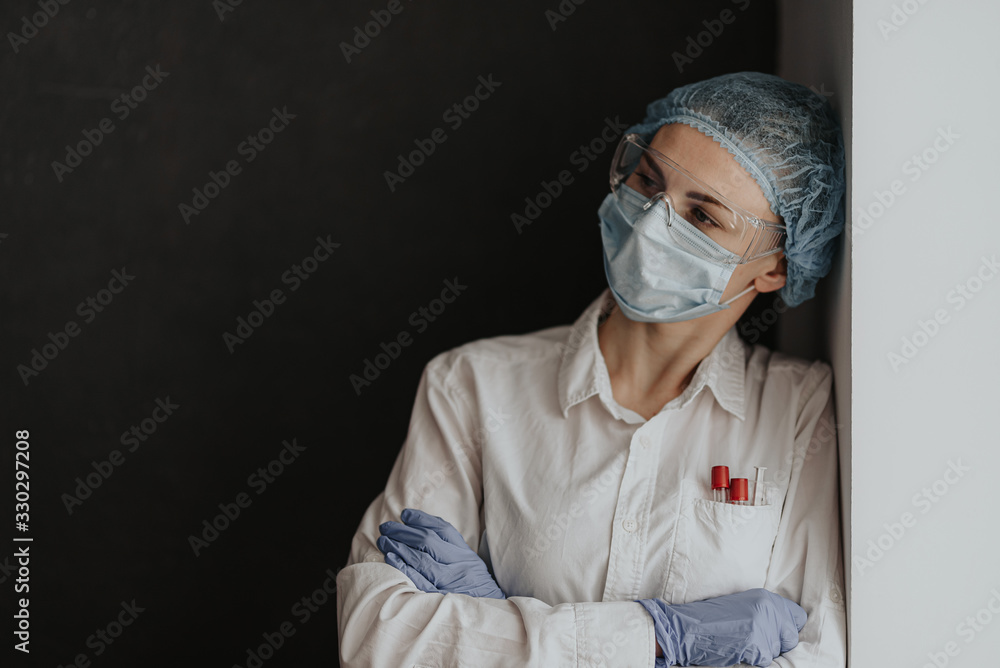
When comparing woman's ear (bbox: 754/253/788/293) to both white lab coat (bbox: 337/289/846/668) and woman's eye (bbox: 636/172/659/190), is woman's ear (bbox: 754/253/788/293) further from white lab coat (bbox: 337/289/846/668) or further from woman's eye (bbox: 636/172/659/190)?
woman's eye (bbox: 636/172/659/190)

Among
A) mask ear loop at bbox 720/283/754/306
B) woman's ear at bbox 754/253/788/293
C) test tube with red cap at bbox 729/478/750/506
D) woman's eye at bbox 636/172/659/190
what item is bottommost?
test tube with red cap at bbox 729/478/750/506

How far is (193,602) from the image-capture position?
2160 mm

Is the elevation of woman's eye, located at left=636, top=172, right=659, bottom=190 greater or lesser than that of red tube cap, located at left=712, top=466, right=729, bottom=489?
greater

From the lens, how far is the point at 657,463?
1556mm

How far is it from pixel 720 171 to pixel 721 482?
55 centimetres

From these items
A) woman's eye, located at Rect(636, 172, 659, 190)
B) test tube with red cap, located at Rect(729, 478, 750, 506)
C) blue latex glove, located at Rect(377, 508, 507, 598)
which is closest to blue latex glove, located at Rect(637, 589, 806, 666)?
test tube with red cap, located at Rect(729, 478, 750, 506)

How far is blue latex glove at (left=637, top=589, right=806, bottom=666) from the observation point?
1.34 metres

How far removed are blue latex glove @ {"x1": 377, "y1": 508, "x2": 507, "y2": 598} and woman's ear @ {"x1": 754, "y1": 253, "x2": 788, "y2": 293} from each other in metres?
0.75

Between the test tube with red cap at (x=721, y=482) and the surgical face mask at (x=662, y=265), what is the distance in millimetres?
286

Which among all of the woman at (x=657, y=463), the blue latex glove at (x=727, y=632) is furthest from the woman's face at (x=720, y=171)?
the blue latex glove at (x=727, y=632)

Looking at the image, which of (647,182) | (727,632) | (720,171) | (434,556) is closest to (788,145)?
(720,171)

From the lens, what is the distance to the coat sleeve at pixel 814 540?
1386 millimetres

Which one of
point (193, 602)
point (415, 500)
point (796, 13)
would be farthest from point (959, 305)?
point (193, 602)

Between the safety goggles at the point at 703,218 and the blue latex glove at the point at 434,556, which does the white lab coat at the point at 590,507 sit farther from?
the safety goggles at the point at 703,218
